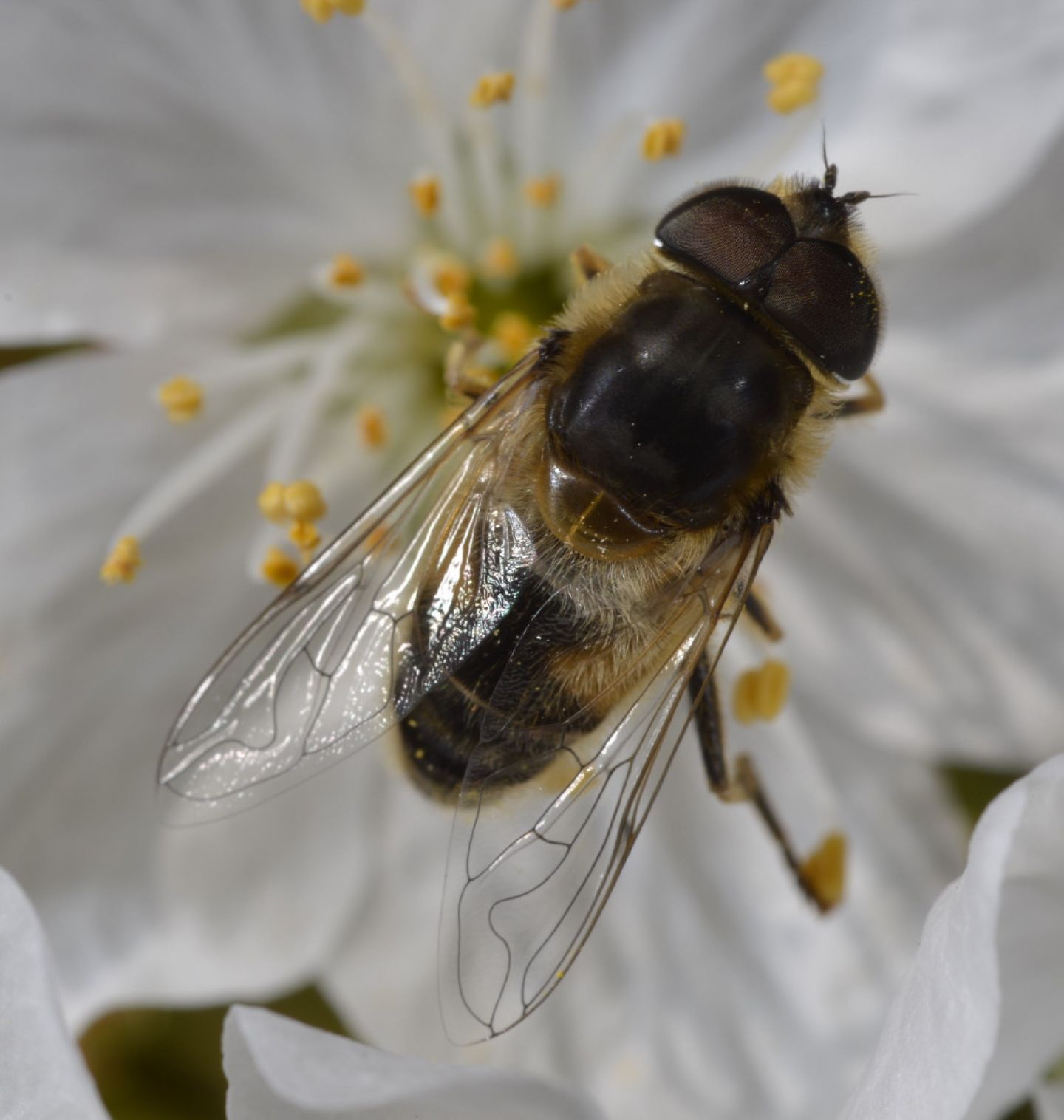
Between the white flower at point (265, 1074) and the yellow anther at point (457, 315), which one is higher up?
the yellow anther at point (457, 315)

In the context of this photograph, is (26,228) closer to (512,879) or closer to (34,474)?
(34,474)

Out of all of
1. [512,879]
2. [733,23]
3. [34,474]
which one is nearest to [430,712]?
[512,879]

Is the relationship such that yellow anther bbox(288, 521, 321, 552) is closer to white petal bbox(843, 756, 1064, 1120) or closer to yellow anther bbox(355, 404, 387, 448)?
yellow anther bbox(355, 404, 387, 448)

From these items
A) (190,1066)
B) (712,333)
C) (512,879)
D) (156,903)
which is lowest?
(190,1066)

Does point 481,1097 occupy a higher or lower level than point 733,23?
lower

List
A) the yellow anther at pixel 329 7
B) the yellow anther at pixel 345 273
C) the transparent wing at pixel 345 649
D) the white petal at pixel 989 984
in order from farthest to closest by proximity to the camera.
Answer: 1. the yellow anther at pixel 345 273
2. the yellow anther at pixel 329 7
3. the transparent wing at pixel 345 649
4. the white petal at pixel 989 984

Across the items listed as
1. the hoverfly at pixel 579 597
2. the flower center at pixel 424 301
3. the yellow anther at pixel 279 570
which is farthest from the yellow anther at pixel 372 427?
the hoverfly at pixel 579 597

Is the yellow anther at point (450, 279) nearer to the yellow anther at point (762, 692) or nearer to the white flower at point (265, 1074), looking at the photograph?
the yellow anther at point (762, 692)
